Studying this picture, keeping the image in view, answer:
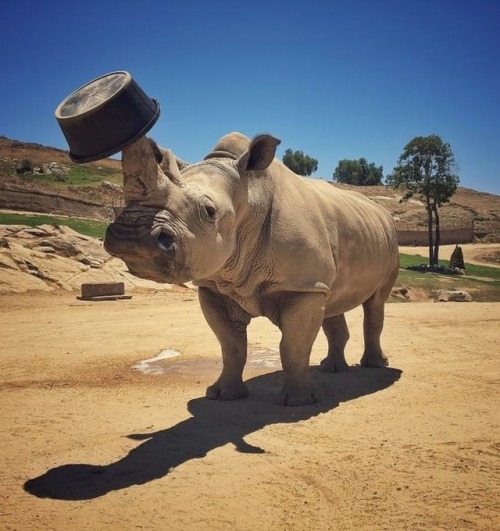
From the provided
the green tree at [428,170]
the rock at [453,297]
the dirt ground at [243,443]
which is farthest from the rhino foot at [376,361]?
the green tree at [428,170]

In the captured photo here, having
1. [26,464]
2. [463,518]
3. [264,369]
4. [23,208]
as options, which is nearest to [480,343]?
[264,369]

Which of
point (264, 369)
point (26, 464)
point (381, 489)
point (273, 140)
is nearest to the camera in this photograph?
point (381, 489)

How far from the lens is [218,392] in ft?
19.0

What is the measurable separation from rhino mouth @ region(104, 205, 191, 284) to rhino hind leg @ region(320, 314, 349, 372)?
4.12 metres

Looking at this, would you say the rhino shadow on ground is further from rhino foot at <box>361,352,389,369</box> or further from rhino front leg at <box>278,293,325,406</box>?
rhino foot at <box>361,352,389,369</box>

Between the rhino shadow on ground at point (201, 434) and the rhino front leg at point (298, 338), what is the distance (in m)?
0.17

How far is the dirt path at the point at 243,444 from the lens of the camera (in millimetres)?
3227

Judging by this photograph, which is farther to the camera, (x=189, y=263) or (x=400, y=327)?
(x=400, y=327)

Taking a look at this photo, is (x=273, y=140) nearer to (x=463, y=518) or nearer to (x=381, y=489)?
(x=381, y=489)

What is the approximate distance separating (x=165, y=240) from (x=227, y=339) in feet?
7.52

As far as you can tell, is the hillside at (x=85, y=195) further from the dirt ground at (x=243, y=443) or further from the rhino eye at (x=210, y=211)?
the rhino eye at (x=210, y=211)

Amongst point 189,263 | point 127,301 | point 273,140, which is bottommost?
point 127,301

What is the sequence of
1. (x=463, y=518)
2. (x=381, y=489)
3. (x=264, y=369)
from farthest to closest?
1. (x=264, y=369)
2. (x=381, y=489)
3. (x=463, y=518)

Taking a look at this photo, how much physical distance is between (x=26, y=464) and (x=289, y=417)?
2.42 meters
